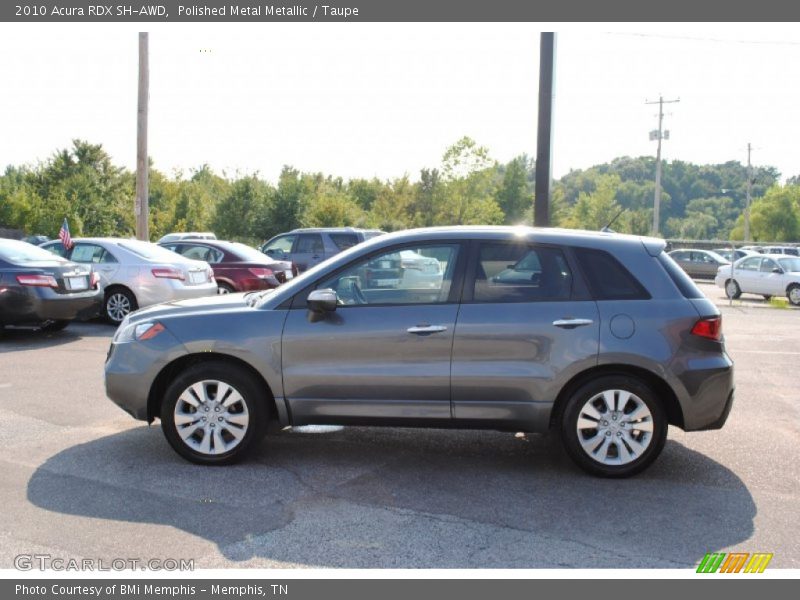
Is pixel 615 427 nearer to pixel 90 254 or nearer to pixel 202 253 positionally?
pixel 90 254

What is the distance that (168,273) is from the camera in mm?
13273

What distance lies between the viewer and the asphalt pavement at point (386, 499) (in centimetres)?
425

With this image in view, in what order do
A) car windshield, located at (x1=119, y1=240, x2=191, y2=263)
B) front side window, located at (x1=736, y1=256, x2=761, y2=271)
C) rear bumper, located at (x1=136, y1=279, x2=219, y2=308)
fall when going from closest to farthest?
rear bumper, located at (x1=136, y1=279, x2=219, y2=308)
car windshield, located at (x1=119, y1=240, x2=191, y2=263)
front side window, located at (x1=736, y1=256, x2=761, y2=271)

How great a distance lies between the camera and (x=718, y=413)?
5531mm

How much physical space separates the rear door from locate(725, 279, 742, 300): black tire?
20635 mm

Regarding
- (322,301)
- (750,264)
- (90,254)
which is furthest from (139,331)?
(750,264)

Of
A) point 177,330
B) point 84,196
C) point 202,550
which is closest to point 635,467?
point 202,550

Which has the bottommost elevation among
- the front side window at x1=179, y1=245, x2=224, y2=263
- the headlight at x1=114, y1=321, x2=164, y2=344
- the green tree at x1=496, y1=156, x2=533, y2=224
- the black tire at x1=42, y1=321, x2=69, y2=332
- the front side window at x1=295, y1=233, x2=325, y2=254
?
the black tire at x1=42, y1=321, x2=69, y2=332

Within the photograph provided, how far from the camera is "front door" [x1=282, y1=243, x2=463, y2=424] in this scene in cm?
554

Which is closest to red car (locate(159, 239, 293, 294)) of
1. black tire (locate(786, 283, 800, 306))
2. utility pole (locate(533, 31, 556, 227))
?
utility pole (locate(533, 31, 556, 227))

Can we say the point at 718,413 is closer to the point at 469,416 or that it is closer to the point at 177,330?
the point at 469,416

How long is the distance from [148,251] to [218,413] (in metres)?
8.79

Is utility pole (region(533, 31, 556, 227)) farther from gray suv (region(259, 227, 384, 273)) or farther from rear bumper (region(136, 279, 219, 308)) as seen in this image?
gray suv (region(259, 227, 384, 273))

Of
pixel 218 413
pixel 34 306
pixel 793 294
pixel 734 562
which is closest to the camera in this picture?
pixel 734 562
